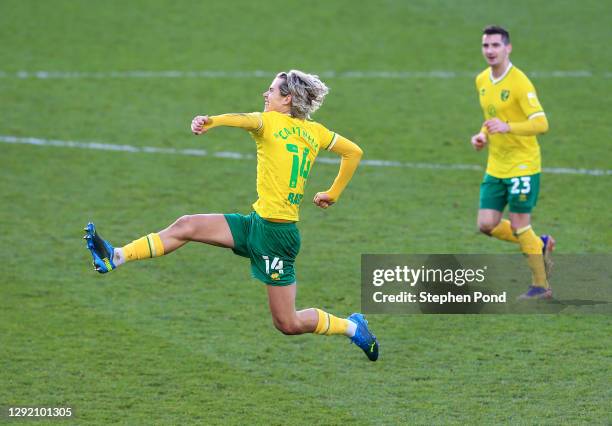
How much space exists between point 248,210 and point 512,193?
164 inches

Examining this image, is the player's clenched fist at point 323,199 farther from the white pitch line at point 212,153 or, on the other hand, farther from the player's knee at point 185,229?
the white pitch line at point 212,153

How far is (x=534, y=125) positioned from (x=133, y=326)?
14.5 feet

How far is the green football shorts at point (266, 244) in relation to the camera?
29.5 feet

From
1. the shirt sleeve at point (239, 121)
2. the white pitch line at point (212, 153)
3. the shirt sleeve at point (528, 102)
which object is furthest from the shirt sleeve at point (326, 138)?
the white pitch line at point (212, 153)

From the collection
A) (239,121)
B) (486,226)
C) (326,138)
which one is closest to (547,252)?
(486,226)

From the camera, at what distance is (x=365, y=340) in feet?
31.6

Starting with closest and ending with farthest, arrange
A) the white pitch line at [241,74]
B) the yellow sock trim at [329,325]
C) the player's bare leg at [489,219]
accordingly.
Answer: the yellow sock trim at [329,325]
the player's bare leg at [489,219]
the white pitch line at [241,74]

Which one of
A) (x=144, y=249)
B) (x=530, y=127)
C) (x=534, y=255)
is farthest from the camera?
(x=534, y=255)

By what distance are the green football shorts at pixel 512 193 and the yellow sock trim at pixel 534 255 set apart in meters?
0.26

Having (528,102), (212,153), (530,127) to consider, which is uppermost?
(212,153)

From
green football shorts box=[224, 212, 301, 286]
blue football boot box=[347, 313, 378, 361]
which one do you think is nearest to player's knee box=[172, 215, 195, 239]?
green football shorts box=[224, 212, 301, 286]

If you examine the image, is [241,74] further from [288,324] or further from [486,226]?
[288,324]

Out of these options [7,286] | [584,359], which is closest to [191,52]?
[7,286]

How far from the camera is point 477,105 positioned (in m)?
18.6
